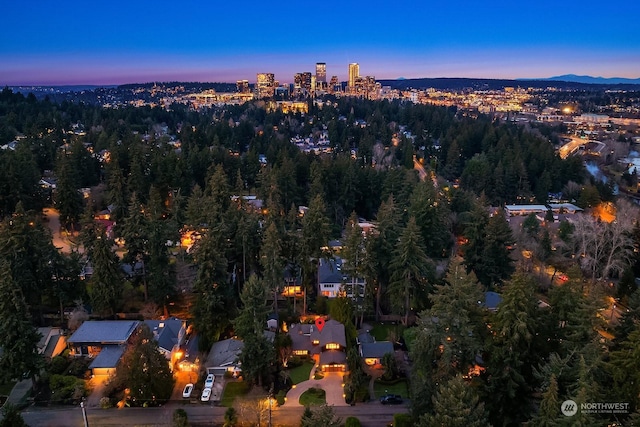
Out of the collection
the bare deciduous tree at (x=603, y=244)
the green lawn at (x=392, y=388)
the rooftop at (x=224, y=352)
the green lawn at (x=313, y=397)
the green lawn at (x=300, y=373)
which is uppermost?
the bare deciduous tree at (x=603, y=244)

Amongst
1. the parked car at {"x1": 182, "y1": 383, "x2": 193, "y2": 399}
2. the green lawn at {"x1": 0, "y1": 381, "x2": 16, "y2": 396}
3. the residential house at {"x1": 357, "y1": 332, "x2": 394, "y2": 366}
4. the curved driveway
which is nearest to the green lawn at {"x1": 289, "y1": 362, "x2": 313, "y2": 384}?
the curved driveway

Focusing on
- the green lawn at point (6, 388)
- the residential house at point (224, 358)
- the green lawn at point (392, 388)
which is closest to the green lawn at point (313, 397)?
the green lawn at point (392, 388)

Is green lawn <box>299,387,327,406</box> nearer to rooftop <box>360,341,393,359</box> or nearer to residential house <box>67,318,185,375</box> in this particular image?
rooftop <box>360,341,393,359</box>

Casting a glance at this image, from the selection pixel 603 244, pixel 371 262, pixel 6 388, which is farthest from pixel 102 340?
pixel 603 244

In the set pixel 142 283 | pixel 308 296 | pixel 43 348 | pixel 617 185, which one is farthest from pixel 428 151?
pixel 43 348

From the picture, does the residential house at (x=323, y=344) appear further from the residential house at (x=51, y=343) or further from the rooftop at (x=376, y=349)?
the residential house at (x=51, y=343)

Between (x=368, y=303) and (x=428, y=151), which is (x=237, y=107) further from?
(x=368, y=303)
